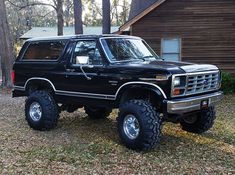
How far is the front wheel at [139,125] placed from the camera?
7.25 meters

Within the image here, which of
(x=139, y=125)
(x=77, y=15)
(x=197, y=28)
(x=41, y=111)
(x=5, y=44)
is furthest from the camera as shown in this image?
(x=77, y=15)

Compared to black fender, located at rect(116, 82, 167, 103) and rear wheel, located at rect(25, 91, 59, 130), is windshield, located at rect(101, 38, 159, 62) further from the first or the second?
rear wheel, located at rect(25, 91, 59, 130)

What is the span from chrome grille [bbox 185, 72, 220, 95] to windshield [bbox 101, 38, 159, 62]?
136 centimetres

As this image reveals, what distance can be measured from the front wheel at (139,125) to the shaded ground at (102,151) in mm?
189

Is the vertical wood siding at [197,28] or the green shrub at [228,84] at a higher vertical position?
the vertical wood siding at [197,28]

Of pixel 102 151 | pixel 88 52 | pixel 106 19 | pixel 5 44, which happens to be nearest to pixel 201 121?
pixel 102 151

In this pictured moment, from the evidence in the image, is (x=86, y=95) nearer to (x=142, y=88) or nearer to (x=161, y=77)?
(x=142, y=88)

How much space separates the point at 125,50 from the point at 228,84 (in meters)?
10.1

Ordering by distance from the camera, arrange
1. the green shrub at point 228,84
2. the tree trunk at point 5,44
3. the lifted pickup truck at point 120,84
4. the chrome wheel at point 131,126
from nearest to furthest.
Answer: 1. the lifted pickup truck at point 120,84
2. the chrome wheel at point 131,126
3. the green shrub at point 228,84
4. the tree trunk at point 5,44

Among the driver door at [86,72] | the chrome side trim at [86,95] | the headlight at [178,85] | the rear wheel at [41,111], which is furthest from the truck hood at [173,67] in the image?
the rear wheel at [41,111]

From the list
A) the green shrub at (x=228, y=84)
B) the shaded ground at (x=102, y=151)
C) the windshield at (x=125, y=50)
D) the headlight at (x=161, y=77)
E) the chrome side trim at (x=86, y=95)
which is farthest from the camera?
the green shrub at (x=228, y=84)

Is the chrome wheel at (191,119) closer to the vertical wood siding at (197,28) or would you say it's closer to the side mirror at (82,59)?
the side mirror at (82,59)

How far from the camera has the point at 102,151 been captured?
7.44 meters

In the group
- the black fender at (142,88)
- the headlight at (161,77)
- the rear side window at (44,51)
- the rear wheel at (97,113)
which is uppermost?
the rear side window at (44,51)
